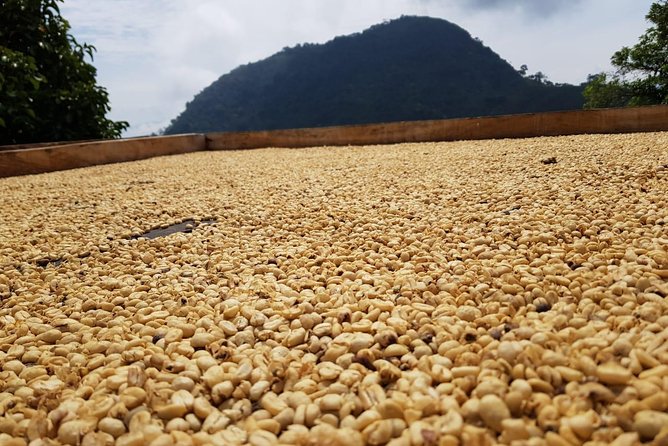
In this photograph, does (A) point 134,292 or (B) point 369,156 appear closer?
(A) point 134,292

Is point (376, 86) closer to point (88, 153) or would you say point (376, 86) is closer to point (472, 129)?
point (472, 129)

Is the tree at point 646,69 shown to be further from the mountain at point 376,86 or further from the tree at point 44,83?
the mountain at point 376,86

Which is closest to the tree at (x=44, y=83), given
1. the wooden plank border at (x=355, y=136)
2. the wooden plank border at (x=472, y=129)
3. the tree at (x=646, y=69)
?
the wooden plank border at (x=355, y=136)

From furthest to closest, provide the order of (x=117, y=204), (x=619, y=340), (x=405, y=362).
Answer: (x=117, y=204)
(x=405, y=362)
(x=619, y=340)

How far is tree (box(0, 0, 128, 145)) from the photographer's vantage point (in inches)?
335

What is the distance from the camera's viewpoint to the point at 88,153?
768 centimetres

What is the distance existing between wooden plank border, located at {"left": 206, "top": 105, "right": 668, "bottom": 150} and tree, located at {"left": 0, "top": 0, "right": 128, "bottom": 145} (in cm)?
347

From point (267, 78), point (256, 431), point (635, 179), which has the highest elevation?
point (267, 78)

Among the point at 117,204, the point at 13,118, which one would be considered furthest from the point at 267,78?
the point at 117,204

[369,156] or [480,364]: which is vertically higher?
[369,156]

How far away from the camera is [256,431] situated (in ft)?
3.54

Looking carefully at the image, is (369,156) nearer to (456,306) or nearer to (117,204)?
(117,204)

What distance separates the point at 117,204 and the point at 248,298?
2.88m

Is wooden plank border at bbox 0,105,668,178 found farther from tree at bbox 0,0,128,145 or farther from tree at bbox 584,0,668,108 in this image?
tree at bbox 584,0,668,108
